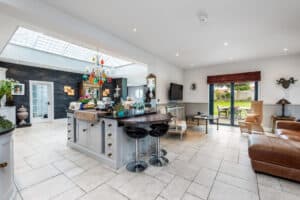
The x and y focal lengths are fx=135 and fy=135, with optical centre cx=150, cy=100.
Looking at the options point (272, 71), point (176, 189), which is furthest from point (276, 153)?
point (272, 71)

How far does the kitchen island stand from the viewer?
259 centimetres

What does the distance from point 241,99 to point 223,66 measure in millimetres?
1748

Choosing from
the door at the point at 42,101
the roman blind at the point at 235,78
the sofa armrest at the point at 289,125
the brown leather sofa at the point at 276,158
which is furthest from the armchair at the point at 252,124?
the door at the point at 42,101

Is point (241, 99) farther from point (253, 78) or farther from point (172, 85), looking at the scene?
point (172, 85)

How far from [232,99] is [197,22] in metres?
4.75

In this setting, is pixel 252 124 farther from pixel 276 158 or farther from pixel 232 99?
pixel 276 158

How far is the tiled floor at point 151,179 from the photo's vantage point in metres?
1.92

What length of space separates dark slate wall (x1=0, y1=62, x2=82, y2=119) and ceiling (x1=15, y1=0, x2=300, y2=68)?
5528 millimetres

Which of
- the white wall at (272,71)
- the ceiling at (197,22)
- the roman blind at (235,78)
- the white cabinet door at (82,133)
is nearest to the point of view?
the ceiling at (197,22)

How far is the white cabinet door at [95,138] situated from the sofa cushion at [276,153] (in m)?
2.99

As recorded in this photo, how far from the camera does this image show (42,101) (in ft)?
23.4

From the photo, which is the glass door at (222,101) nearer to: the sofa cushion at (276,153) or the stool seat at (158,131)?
the sofa cushion at (276,153)

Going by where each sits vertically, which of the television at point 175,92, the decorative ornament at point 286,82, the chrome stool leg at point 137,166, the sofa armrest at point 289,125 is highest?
the decorative ornament at point 286,82

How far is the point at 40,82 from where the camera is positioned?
268 inches
